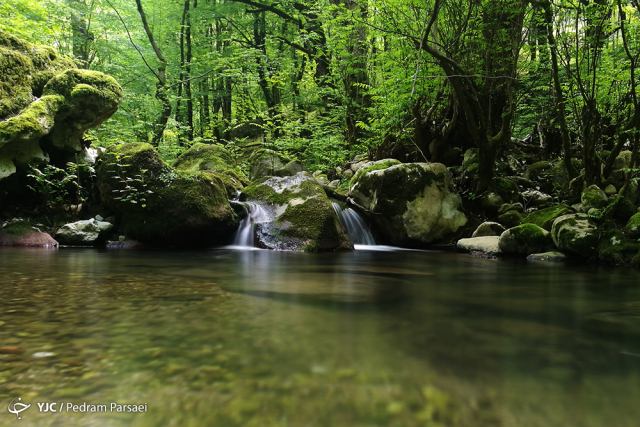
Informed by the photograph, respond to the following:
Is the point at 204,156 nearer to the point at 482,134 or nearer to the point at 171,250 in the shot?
the point at 171,250

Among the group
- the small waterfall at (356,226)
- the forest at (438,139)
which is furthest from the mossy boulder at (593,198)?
the small waterfall at (356,226)

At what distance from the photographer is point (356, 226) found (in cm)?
955

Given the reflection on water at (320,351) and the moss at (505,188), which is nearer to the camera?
the reflection on water at (320,351)

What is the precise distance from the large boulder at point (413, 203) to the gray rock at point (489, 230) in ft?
1.93

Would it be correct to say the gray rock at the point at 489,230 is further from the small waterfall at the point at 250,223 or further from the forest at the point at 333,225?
the small waterfall at the point at 250,223

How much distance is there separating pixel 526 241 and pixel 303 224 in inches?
148

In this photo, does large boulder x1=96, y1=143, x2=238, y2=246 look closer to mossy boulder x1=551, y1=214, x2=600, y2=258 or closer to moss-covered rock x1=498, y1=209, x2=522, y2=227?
moss-covered rock x1=498, y1=209, x2=522, y2=227

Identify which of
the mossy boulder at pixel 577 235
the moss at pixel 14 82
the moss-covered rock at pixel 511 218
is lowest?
the mossy boulder at pixel 577 235

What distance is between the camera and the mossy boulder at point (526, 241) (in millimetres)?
7155

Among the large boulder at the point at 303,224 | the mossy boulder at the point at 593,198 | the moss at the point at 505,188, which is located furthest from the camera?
the moss at the point at 505,188

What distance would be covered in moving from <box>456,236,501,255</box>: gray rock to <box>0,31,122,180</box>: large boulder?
7.47 metres

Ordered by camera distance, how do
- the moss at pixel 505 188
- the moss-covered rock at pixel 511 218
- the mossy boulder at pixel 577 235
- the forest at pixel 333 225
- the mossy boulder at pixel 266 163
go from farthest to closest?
the mossy boulder at pixel 266 163, the moss at pixel 505 188, the moss-covered rock at pixel 511 218, the mossy boulder at pixel 577 235, the forest at pixel 333 225

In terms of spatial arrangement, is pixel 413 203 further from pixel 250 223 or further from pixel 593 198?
pixel 250 223

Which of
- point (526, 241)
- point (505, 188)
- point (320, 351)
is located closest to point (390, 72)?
point (505, 188)
